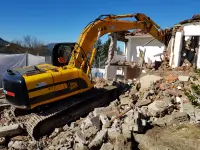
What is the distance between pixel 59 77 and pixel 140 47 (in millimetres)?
11517

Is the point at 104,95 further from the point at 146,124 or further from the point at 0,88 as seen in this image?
the point at 0,88

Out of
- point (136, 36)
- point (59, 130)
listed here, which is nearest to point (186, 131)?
point (59, 130)

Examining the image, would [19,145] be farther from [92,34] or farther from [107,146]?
[92,34]

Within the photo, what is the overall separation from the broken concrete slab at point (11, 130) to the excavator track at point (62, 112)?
8.5 inches

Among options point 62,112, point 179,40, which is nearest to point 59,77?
point 62,112

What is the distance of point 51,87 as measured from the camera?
6633mm

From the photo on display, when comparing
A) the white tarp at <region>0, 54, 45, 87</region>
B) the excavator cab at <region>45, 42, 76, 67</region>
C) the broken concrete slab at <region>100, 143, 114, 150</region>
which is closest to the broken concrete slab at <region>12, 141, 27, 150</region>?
the broken concrete slab at <region>100, 143, 114, 150</region>

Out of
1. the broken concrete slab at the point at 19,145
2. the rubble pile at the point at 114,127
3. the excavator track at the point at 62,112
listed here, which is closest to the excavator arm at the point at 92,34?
the excavator track at the point at 62,112

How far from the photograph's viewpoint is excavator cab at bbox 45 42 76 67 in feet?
24.8

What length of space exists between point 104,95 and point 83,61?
66.0 inches

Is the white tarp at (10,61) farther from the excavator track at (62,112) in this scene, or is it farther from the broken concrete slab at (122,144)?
the broken concrete slab at (122,144)

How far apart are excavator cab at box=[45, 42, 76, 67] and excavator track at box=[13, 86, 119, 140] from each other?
1372mm

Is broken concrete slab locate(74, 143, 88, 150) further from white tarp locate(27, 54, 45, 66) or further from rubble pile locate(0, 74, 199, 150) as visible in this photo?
white tarp locate(27, 54, 45, 66)

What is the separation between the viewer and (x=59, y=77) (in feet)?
22.2
